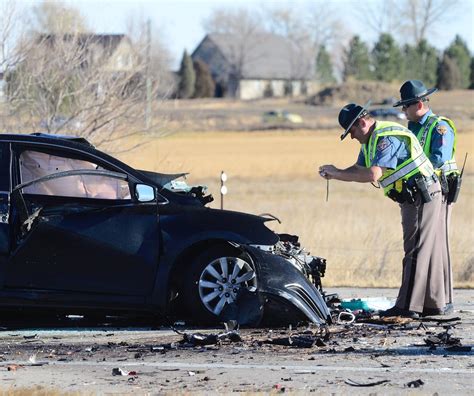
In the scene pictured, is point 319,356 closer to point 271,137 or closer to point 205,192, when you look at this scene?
point 205,192

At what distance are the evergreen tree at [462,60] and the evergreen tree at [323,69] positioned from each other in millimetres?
14968

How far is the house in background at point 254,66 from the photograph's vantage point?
Result: 105 m

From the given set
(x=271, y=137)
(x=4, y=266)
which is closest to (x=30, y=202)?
(x=4, y=266)

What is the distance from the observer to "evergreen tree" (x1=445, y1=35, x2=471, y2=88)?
91562mm

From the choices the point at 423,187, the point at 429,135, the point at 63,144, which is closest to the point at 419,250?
the point at 423,187

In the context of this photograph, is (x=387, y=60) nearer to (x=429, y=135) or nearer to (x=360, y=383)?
(x=429, y=135)

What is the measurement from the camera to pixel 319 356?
25.8 ft

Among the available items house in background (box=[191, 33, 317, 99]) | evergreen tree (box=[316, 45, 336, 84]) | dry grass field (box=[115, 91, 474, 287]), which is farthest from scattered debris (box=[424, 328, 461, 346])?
evergreen tree (box=[316, 45, 336, 84])

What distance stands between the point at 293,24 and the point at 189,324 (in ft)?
372

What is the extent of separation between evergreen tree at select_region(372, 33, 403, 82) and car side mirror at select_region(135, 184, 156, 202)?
86817 millimetres

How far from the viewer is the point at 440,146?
10.2 metres

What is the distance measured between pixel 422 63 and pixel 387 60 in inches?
181

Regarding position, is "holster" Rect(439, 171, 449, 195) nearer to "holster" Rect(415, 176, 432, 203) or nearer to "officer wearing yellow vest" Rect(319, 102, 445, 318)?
"officer wearing yellow vest" Rect(319, 102, 445, 318)

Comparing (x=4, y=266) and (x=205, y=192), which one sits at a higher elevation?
(x=205, y=192)
